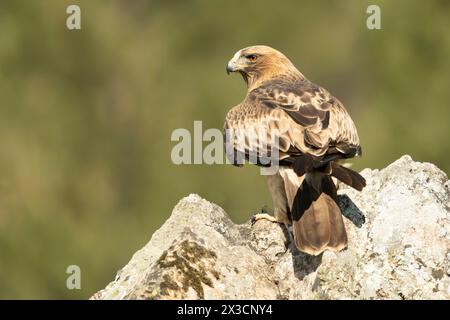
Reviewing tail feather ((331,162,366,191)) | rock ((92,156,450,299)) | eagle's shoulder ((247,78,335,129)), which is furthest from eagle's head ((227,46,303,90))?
tail feather ((331,162,366,191))

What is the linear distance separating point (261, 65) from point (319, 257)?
144 inches

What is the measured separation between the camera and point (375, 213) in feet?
26.8

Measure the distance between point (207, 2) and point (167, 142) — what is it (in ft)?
22.5

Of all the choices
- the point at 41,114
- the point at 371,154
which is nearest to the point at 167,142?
the point at 41,114

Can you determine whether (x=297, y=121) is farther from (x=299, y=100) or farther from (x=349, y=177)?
(x=349, y=177)

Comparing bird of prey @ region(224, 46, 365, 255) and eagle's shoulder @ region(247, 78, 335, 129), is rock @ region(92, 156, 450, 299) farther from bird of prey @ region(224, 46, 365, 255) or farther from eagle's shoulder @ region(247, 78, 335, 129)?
eagle's shoulder @ region(247, 78, 335, 129)

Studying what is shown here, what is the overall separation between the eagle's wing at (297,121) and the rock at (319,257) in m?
0.54

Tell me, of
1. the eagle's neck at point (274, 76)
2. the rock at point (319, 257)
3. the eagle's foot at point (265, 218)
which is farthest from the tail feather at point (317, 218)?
the eagle's neck at point (274, 76)

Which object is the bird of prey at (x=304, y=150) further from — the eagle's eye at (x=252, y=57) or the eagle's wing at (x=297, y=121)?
the eagle's eye at (x=252, y=57)

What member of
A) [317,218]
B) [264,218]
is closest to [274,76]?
[264,218]

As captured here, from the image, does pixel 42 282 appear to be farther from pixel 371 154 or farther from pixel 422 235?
pixel 422 235

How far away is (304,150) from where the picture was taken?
8.37 meters

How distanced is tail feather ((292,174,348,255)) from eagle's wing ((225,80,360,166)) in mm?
266
